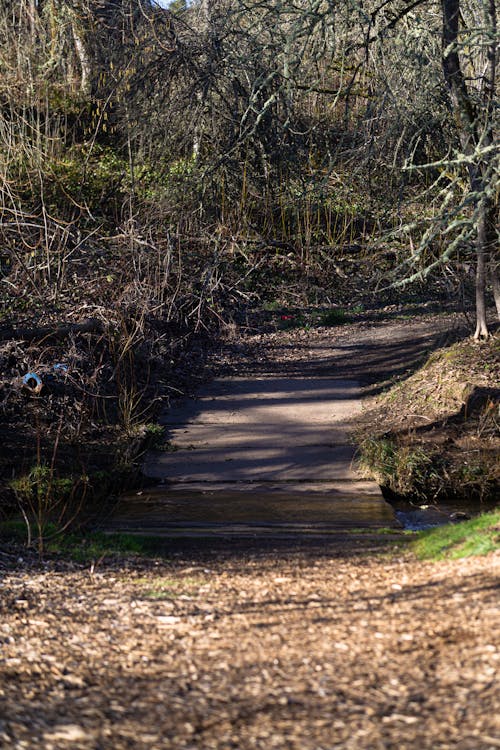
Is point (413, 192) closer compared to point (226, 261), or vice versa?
point (226, 261)

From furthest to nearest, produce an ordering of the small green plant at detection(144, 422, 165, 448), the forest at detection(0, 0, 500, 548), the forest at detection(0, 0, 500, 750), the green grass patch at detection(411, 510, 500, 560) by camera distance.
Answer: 1. the small green plant at detection(144, 422, 165, 448)
2. the forest at detection(0, 0, 500, 548)
3. the green grass patch at detection(411, 510, 500, 560)
4. the forest at detection(0, 0, 500, 750)

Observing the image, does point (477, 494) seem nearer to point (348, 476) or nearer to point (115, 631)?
point (348, 476)

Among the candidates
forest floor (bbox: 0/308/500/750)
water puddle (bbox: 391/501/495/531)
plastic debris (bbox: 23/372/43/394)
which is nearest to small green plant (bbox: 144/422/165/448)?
plastic debris (bbox: 23/372/43/394)

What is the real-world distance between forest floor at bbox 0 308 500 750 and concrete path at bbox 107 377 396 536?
Answer: 1141 millimetres

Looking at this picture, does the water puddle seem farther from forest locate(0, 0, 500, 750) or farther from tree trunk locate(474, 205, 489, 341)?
tree trunk locate(474, 205, 489, 341)

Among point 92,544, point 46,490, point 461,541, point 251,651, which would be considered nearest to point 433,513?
point 461,541

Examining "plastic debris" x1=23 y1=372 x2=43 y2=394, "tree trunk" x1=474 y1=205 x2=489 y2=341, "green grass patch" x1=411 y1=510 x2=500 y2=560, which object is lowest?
"green grass patch" x1=411 y1=510 x2=500 y2=560

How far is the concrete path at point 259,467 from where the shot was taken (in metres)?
7.16

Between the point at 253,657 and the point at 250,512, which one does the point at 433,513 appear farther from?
the point at 253,657

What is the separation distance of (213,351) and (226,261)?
2.67 meters

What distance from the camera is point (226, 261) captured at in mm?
15859

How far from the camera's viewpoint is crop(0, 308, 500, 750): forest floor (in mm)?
3102

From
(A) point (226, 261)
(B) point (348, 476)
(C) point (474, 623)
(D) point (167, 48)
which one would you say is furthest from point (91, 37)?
(C) point (474, 623)

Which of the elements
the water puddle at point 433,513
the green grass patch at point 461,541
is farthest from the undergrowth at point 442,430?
the green grass patch at point 461,541
